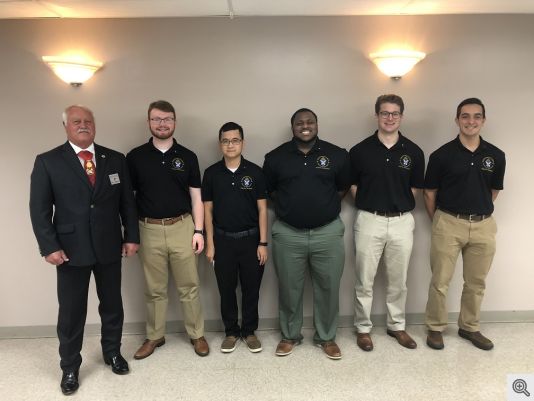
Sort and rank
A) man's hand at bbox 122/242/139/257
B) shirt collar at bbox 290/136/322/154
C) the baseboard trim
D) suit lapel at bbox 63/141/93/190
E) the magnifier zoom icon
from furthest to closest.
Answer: the baseboard trim → shirt collar at bbox 290/136/322/154 → man's hand at bbox 122/242/139/257 → suit lapel at bbox 63/141/93/190 → the magnifier zoom icon

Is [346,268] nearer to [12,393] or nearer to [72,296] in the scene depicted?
[72,296]

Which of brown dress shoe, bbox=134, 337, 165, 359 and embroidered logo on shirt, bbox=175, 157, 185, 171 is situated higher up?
embroidered logo on shirt, bbox=175, 157, 185, 171

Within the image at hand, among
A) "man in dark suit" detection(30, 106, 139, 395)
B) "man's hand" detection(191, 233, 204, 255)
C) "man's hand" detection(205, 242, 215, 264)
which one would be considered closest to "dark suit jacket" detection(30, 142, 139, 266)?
"man in dark suit" detection(30, 106, 139, 395)

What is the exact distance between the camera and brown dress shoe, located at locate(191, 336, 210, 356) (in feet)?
9.18

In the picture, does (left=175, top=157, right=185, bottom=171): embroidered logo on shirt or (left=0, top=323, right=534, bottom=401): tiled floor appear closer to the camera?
(left=0, top=323, right=534, bottom=401): tiled floor

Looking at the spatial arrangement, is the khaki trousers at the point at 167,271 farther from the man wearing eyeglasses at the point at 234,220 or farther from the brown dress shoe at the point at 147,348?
the man wearing eyeglasses at the point at 234,220

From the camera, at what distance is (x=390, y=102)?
2.67m

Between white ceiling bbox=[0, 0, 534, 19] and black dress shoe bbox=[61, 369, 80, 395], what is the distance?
7.45 feet

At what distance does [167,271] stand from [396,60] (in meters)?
2.15

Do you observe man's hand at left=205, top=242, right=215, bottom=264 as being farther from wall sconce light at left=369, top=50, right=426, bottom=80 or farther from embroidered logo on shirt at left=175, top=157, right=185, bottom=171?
wall sconce light at left=369, top=50, right=426, bottom=80

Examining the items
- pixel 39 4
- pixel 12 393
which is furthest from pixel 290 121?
pixel 12 393

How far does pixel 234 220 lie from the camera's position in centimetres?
268

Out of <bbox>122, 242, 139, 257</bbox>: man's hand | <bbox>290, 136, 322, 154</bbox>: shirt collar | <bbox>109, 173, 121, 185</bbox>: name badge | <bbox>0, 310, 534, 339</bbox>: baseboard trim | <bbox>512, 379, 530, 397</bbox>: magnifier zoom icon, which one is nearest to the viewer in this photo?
<bbox>512, 379, 530, 397</bbox>: magnifier zoom icon

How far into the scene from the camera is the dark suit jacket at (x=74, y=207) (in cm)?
226
